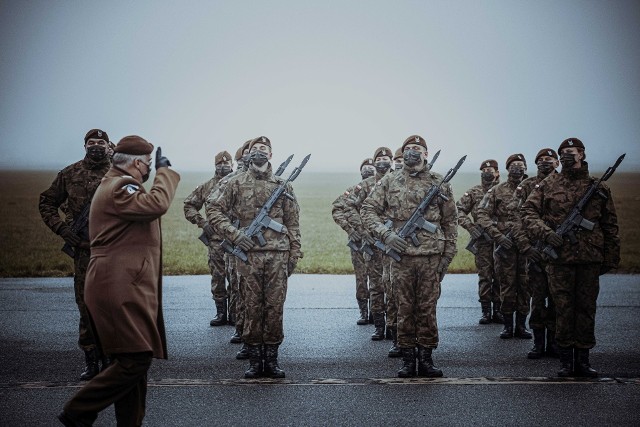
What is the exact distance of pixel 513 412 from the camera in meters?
5.82

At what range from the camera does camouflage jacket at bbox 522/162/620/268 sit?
23.4 ft

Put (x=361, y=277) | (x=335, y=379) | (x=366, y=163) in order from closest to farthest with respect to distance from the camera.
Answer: (x=335, y=379) → (x=361, y=277) → (x=366, y=163)

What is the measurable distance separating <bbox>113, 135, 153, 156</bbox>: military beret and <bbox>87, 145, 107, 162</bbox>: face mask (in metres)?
2.42

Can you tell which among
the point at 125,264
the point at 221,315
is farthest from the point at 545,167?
the point at 125,264

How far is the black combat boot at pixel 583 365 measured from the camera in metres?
7.01

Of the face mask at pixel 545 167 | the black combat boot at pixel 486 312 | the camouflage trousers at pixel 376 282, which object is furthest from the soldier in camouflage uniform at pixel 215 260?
the face mask at pixel 545 167

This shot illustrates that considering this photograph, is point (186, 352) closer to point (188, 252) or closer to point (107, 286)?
point (107, 286)

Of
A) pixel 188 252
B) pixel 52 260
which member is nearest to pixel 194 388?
pixel 52 260

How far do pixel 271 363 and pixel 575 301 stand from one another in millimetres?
3043

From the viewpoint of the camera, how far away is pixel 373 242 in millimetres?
9859

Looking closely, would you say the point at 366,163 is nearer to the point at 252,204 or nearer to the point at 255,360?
the point at 252,204

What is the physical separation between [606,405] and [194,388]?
3.52 m

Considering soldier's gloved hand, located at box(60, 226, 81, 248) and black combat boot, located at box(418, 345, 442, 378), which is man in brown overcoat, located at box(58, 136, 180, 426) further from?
black combat boot, located at box(418, 345, 442, 378)

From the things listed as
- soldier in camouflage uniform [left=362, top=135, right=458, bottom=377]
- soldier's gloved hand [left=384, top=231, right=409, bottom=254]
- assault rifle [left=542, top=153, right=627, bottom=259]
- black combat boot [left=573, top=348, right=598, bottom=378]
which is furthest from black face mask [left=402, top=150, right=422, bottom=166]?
black combat boot [left=573, top=348, right=598, bottom=378]
